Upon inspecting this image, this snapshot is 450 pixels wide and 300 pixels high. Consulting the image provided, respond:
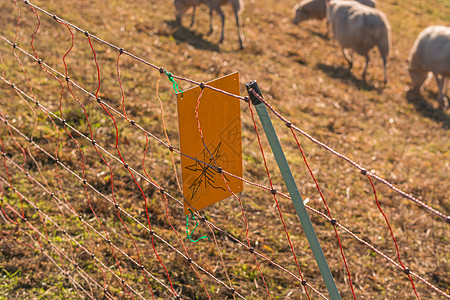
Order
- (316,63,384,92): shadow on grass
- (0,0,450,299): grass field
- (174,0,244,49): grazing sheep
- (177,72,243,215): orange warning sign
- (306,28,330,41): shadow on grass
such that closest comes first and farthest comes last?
(177,72,243,215): orange warning sign → (0,0,450,299): grass field → (316,63,384,92): shadow on grass → (174,0,244,49): grazing sheep → (306,28,330,41): shadow on grass

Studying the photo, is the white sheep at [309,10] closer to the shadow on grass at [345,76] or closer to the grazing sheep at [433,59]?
the shadow on grass at [345,76]

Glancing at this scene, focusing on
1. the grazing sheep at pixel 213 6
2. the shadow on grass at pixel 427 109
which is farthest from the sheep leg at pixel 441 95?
the grazing sheep at pixel 213 6

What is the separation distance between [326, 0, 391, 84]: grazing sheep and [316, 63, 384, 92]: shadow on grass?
25cm

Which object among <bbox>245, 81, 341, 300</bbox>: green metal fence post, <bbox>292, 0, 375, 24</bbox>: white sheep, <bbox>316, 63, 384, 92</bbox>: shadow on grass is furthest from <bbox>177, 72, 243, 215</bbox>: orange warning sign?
<bbox>292, 0, 375, 24</bbox>: white sheep

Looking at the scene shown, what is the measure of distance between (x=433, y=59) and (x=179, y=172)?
21.9ft

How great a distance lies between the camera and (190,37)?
9906 mm

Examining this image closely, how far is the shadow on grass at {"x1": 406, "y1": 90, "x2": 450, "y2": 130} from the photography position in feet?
28.9

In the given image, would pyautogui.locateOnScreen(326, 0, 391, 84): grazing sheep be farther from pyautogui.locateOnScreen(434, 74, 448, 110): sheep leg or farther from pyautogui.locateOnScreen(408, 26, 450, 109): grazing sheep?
pyautogui.locateOnScreen(434, 74, 448, 110): sheep leg

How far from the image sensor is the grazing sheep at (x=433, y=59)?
9.09 m

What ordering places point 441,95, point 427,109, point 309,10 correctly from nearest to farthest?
point 427,109 < point 441,95 < point 309,10

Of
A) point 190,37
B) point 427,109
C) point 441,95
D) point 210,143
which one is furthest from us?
point 190,37

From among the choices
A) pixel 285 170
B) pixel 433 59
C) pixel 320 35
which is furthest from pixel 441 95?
pixel 285 170

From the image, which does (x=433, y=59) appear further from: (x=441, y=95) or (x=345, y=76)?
(x=345, y=76)

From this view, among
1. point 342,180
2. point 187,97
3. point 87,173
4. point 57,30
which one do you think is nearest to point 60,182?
point 87,173
